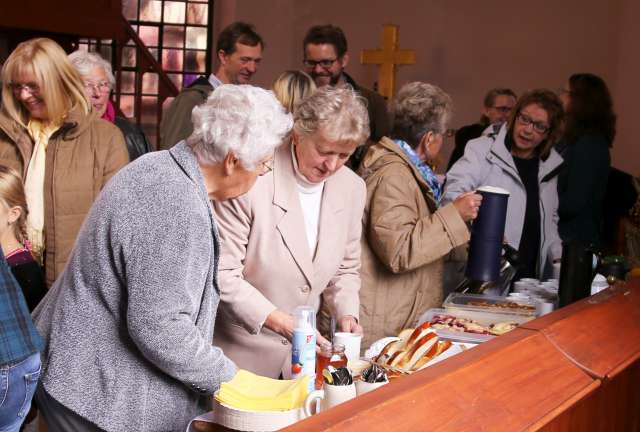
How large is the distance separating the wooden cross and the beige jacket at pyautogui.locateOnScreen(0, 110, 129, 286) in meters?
3.78

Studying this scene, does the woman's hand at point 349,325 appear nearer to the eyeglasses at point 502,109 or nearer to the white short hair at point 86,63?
the white short hair at point 86,63

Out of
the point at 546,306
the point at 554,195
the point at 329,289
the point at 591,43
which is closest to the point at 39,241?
the point at 329,289

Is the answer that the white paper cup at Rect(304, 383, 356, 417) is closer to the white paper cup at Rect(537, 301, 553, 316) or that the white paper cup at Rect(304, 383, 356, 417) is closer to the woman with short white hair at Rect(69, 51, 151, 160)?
the white paper cup at Rect(537, 301, 553, 316)

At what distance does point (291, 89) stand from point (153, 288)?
197cm

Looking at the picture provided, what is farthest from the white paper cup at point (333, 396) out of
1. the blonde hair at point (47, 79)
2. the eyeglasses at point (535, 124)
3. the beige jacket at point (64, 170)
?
the eyeglasses at point (535, 124)

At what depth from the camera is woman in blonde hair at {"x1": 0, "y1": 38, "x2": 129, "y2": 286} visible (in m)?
3.30

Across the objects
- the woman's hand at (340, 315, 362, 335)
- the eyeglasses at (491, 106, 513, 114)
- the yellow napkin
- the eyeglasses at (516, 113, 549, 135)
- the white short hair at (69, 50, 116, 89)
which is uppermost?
the white short hair at (69, 50, 116, 89)

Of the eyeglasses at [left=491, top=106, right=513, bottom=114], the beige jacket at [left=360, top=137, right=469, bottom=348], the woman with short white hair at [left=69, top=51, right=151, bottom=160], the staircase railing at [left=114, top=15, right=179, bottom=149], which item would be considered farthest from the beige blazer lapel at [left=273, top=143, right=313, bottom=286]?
the staircase railing at [left=114, top=15, right=179, bottom=149]

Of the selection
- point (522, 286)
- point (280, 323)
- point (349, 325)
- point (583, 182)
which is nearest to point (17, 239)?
point (280, 323)

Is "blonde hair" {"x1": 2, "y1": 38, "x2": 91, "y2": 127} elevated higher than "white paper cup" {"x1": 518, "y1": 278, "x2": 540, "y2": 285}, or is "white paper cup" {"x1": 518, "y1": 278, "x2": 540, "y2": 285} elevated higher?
"blonde hair" {"x1": 2, "y1": 38, "x2": 91, "y2": 127}

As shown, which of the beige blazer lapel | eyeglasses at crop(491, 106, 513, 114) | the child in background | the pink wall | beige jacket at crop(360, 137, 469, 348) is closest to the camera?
the beige blazer lapel

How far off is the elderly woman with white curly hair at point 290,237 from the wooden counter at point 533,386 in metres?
0.71

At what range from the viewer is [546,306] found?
3176mm

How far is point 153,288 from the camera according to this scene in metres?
1.89
